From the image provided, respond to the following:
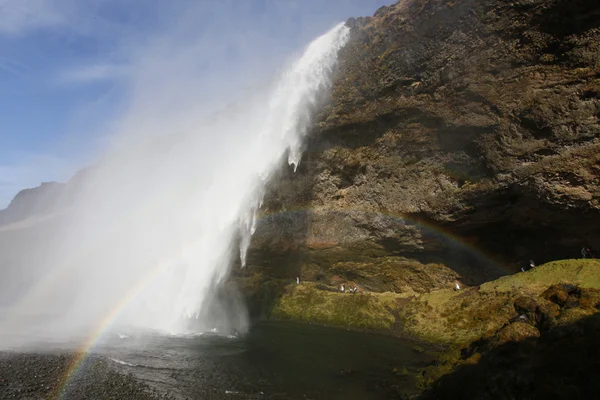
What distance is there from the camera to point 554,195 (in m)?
18.4

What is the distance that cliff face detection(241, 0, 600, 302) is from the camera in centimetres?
1770

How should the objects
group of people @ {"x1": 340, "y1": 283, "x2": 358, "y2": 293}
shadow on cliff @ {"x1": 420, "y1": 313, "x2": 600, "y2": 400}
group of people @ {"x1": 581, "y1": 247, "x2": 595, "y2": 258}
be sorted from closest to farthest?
shadow on cliff @ {"x1": 420, "y1": 313, "x2": 600, "y2": 400} < group of people @ {"x1": 581, "y1": 247, "x2": 595, "y2": 258} < group of people @ {"x1": 340, "y1": 283, "x2": 358, "y2": 293}

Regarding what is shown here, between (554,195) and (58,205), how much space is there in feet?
292

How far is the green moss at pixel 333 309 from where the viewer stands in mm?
22413

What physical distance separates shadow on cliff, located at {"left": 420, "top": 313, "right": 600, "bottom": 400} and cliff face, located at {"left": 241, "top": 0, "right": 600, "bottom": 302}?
1133 cm

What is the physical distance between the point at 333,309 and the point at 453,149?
1371cm

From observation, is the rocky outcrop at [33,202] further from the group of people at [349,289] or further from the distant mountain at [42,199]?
the group of people at [349,289]

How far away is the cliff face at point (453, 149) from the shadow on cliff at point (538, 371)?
37.2 feet

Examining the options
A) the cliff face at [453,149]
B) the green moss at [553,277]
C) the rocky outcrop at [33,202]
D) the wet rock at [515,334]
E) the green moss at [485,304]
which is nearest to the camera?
the wet rock at [515,334]

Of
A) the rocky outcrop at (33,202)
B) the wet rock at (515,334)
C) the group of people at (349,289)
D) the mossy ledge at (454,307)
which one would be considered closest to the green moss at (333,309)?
the mossy ledge at (454,307)

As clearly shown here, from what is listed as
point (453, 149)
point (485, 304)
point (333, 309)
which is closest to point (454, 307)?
point (485, 304)

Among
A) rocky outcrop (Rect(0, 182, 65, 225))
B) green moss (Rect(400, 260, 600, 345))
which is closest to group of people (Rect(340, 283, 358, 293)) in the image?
green moss (Rect(400, 260, 600, 345))

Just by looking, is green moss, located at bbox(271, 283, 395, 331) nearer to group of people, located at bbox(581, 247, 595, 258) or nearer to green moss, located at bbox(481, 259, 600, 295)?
green moss, located at bbox(481, 259, 600, 295)

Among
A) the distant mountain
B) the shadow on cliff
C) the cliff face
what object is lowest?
the shadow on cliff
